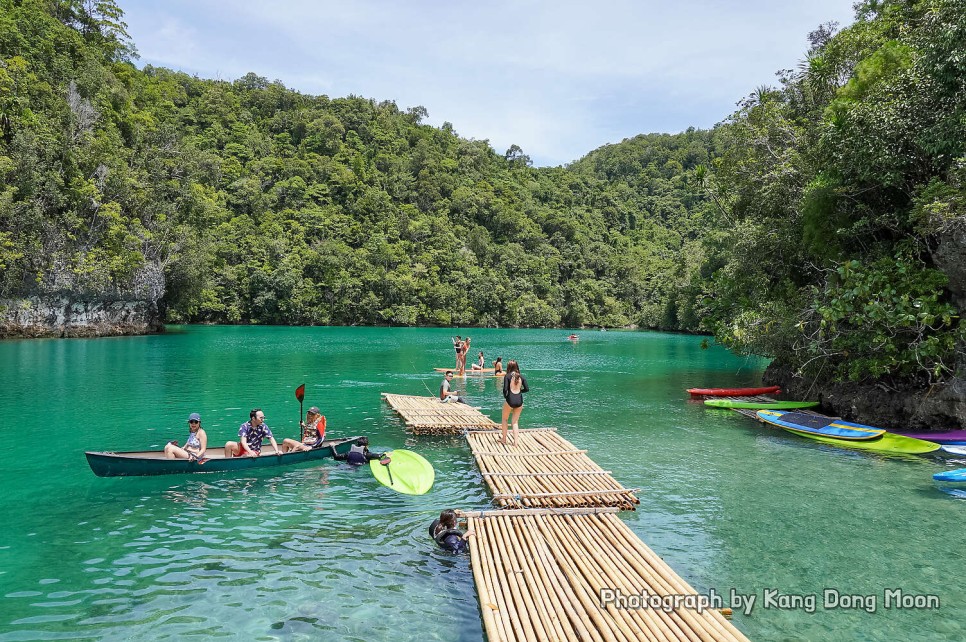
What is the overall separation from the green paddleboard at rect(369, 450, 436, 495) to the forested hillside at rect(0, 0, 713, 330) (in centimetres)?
5103

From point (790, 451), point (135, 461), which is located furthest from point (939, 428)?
point (135, 461)

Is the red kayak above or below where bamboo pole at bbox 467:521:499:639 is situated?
above

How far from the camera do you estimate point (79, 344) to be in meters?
46.2

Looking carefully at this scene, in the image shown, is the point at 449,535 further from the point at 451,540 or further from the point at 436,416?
the point at 436,416

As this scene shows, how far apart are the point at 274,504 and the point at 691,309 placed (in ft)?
225

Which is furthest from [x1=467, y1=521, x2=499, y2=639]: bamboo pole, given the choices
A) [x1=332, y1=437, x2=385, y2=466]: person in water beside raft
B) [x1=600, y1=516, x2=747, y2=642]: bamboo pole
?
[x1=332, y1=437, x2=385, y2=466]: person in water beside raft

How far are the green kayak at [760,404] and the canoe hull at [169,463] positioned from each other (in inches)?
630

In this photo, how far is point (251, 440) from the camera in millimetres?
12688

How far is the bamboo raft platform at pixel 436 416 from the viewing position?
16.6 meters

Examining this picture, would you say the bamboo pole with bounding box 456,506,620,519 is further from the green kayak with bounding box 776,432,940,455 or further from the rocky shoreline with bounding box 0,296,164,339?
the rocky shoreline with bounding box 0,296,164,339

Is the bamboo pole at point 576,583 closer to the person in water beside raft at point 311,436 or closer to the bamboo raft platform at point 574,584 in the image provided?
the bamboo raft platform at point 574,584

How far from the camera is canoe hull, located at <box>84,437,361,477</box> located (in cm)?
1108

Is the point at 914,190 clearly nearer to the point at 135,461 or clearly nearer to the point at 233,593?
the point at 233,593

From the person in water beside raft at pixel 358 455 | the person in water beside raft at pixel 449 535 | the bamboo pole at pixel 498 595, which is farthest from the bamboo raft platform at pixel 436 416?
the bamboo pole at pixel 498 595
